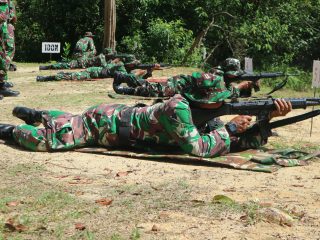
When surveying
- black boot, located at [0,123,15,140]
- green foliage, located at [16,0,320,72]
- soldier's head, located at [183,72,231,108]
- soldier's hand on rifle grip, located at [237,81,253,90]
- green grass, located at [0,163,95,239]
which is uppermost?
green foliage, located at [16,0,320,72]

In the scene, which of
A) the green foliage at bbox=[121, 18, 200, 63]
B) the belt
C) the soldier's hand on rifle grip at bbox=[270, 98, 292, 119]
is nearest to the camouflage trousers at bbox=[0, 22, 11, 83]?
the belt

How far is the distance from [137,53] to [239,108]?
13831 mm

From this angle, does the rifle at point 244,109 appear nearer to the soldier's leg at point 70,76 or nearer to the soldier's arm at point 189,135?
the soldier's arm at point 189,135

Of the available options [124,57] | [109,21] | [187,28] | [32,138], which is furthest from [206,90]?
[187,28]

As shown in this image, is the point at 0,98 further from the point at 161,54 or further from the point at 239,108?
the point at 161,54

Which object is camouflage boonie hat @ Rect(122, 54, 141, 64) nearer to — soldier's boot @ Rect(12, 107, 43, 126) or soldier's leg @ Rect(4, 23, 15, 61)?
soldier's leg @ Rect(4, 23, 15, 61)

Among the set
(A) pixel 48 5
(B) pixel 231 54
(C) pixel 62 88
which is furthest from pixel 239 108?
(A) pixel 48 5

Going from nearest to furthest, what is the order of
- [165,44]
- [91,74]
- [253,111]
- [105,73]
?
1. [253,111]
2. [91,74]
3. [105,73]
4. [165,44]

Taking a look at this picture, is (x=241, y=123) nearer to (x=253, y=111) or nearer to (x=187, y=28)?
(x=253, y=111)

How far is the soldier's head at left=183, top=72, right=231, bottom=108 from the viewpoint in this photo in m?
5.17

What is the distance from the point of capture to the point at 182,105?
4.93 meters

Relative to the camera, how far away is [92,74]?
13.5m

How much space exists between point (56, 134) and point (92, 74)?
27.0 feet

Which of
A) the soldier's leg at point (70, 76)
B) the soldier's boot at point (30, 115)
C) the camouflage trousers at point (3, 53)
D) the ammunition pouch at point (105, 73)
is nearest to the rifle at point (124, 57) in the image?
the ammunition pouch at point (105, 73)
